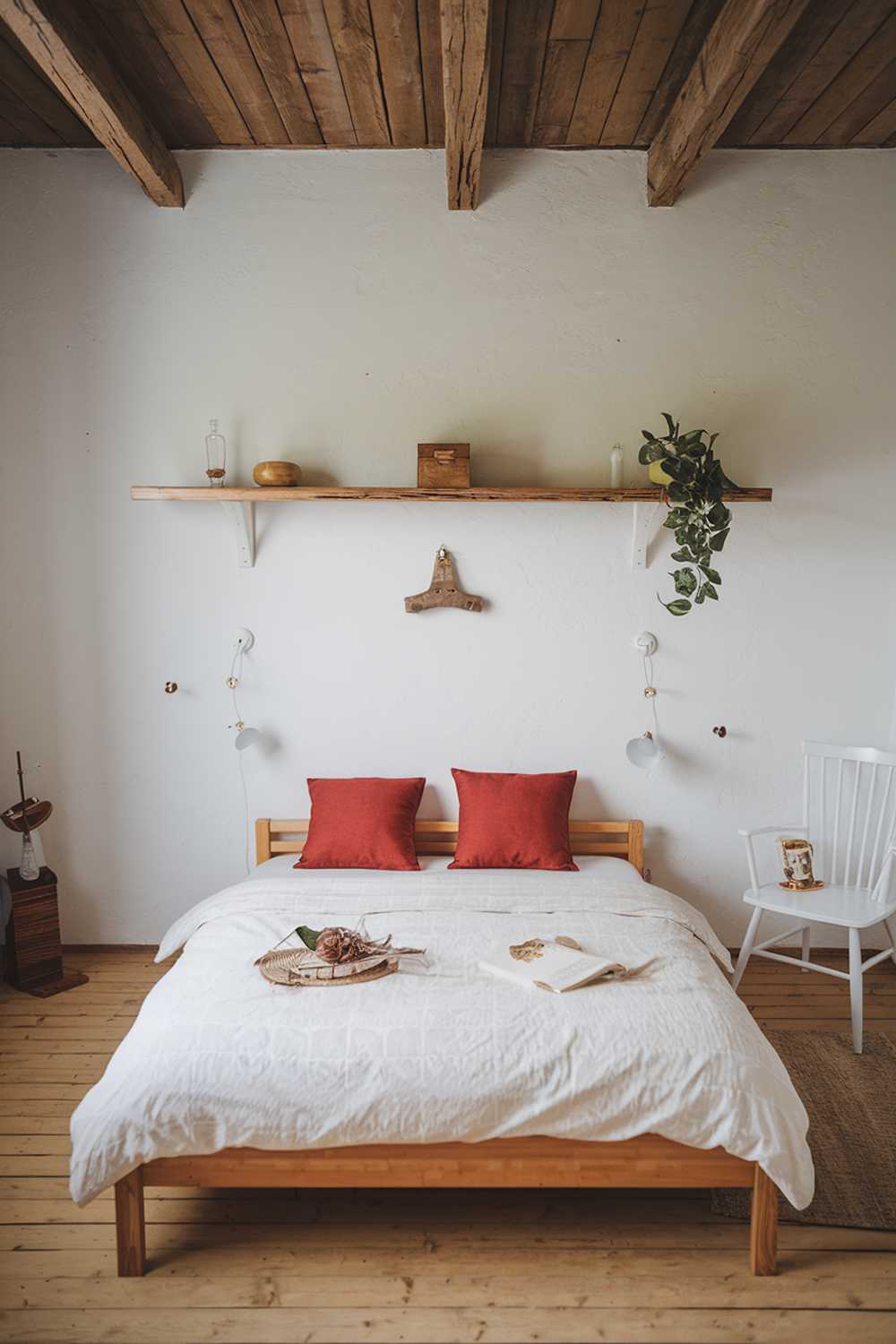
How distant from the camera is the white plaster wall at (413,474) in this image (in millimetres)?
3539

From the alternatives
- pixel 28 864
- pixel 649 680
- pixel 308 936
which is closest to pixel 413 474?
pixel 649 680

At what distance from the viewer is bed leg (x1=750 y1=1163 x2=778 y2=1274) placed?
2102mm

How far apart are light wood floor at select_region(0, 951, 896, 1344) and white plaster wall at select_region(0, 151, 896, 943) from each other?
1.56 metres

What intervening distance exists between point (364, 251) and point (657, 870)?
2.67m

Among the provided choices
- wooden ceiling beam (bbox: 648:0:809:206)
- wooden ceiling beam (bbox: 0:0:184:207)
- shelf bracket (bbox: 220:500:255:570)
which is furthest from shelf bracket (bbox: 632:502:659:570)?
wooden ceiling beam (bbox: 0:0:184:207)

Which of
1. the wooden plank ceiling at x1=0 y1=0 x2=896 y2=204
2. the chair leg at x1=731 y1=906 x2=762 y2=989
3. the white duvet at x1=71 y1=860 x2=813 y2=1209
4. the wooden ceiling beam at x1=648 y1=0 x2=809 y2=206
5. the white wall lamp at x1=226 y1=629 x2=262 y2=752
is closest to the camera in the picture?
the white duvet at x1=71 y1=860 x2=813 y2=1209

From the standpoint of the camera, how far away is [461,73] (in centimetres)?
265

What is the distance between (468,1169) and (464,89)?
2900 mm

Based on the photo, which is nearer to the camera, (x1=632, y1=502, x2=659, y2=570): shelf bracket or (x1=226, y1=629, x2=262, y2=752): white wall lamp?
(x1=632, y1=502, x2=659, y2=570): shelf bracket

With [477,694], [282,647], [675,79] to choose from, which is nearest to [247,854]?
[282,647]

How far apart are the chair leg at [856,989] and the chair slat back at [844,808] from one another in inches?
19.1

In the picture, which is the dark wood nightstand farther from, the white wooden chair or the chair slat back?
the chair slat back

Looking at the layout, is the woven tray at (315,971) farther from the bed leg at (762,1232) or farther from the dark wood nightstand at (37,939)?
the dark wood nightstand at (37,939)

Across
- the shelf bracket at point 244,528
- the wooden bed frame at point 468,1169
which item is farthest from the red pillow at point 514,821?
the wooden bed frame at point 468,1169
